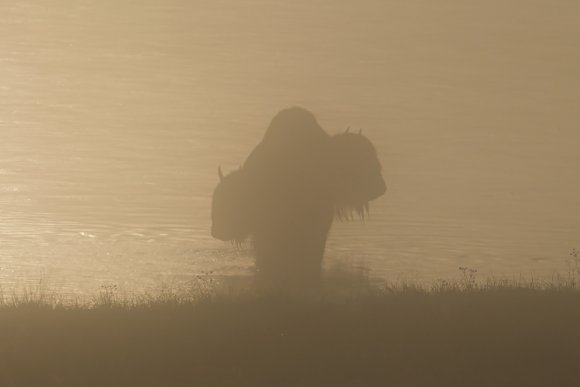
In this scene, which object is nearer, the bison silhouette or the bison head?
the bison silhouette

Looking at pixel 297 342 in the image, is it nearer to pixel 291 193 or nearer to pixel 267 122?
pixel 291 193

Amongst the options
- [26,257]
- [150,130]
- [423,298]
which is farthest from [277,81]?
[423,298]

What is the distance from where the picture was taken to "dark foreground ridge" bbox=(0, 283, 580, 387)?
8.97m

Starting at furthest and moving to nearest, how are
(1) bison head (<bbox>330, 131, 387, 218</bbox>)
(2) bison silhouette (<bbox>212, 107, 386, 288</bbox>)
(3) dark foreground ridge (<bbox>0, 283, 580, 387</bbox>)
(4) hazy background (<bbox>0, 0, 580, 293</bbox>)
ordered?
1. (4) hazy background (<bbox>0, 0, 580, 293</bbox>)
2. (1) bison head (<bbox>330, 131, 387, 218</bbox>)
3. (2) bison silhouette (<bbox>212, 107, 386, 288</bbox>)
4. (3) dark foreground ridge (<bbox>0, 283, 580, 387</bbox>)

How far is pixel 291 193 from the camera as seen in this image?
1312 centimetres

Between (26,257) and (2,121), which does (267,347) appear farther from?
(2,121)


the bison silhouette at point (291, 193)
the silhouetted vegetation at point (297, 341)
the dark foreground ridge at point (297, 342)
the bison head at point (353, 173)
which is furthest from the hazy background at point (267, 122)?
the dark foreground ridge at point (297, 342)

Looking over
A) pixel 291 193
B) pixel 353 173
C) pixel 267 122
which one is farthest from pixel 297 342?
pixel 267 122

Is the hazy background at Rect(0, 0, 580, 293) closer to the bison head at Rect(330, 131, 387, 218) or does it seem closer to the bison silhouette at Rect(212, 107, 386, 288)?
the bison silhouette at Rect(212, 107, 386, 288)

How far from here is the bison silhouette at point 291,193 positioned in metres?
13.2

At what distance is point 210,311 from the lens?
10172 millimetres

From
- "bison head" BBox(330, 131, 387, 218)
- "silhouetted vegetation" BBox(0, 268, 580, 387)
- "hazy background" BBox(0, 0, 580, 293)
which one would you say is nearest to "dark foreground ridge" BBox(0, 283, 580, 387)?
"silhouetted vegetation" BBox(0, 268, 580, 387)

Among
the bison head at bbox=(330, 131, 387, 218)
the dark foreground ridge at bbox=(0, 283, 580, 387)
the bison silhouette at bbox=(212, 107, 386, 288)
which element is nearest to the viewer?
the dark foreground ridge at bbox=(0, 283, 580, 387)

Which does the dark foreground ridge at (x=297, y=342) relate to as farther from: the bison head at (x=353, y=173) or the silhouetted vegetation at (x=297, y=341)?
the bison head at (x=353, y=173)
